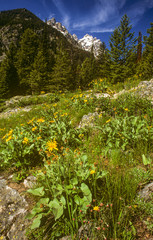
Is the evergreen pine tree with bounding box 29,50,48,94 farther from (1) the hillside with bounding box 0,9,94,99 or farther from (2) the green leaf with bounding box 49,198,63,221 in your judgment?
(2) the green leaf with bounding box 49,198,63,221

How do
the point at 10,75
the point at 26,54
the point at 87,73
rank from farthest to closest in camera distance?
the point at 87,73, the point at 10,75, the point at 26,54

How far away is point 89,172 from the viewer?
4.75ft

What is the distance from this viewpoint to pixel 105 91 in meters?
7.45

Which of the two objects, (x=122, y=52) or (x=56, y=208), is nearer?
(x=56, y=208)

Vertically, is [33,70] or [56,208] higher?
[33,70]

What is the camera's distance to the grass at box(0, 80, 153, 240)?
46.4 inches

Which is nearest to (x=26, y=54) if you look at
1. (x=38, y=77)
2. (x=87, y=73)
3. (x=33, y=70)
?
(x=33, y=70)

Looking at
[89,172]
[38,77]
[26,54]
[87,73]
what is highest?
[26,54]

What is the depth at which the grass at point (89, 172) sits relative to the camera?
1180mm

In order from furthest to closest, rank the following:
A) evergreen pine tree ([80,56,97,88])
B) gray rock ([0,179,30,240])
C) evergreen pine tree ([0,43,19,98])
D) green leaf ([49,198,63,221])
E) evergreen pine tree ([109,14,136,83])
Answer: evergreen pine tree ([80,56,97,88]), evergreen pine tree ([0,43,19,98]), evergreen pine tree ([109,14,136,83]), gray rock ([0,179,30,240]), green leaf ([49,198,63,221])

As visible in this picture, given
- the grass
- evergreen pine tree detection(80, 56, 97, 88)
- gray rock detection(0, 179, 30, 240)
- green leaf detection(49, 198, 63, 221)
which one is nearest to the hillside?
evergreen pine tree detection(80, 56, 97, 88)

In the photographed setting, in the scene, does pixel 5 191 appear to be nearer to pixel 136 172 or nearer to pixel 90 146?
pixel 90 146

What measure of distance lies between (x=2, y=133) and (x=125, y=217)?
213 inches

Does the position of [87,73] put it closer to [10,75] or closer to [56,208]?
[10,75]
